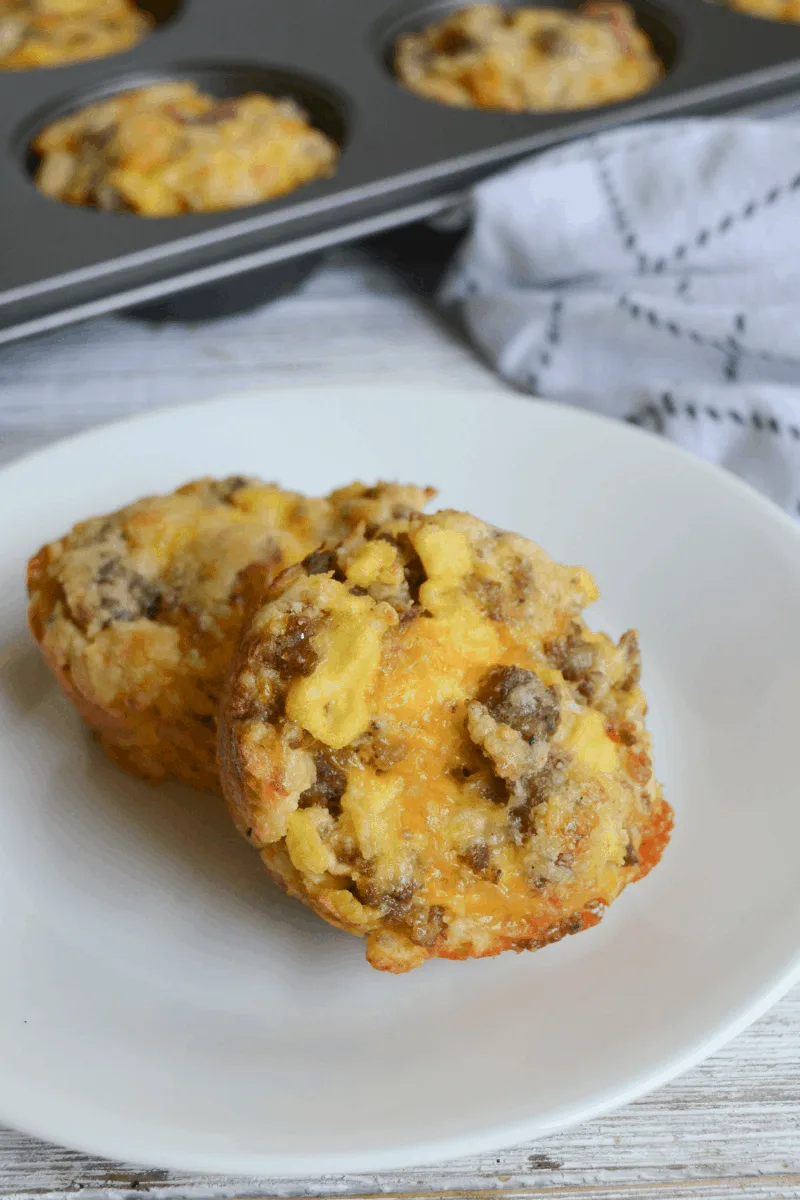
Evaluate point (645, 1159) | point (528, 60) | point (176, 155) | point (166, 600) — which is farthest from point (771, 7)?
point (645, 1159)

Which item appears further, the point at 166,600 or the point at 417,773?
the point at 166,600

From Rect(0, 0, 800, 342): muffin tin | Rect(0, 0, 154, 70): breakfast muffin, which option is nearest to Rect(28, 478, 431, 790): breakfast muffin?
Rect(0, 0, 800, 342): muffin tin

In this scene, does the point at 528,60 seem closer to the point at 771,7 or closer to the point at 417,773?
the point at 771,7

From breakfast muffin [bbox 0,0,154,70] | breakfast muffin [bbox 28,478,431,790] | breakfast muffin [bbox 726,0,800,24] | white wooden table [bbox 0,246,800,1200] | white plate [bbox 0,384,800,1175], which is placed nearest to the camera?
white plate [bbox 0,384,800,1175]

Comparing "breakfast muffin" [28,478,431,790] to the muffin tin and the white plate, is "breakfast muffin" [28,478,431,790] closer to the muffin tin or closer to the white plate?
the white plate

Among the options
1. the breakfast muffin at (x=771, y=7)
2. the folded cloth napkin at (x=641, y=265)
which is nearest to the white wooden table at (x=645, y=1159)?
the folded cloth napkin at (x=641, y=265)

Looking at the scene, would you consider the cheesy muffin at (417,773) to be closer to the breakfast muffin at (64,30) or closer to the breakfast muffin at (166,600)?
the breakfast muffin at (166,600)
